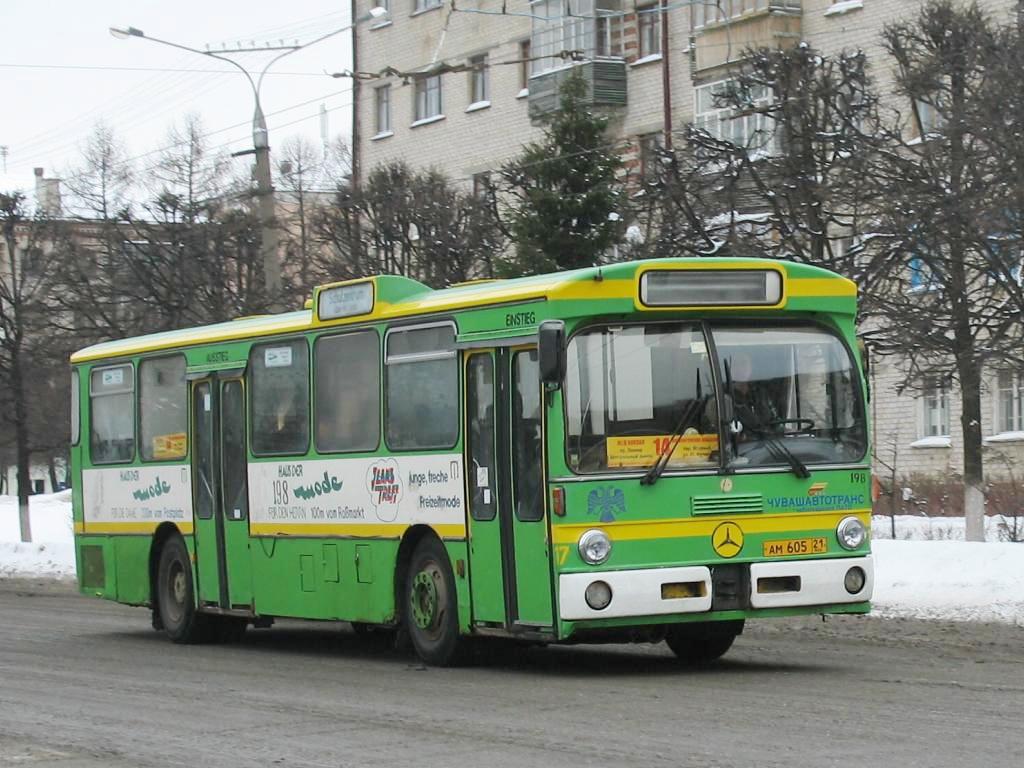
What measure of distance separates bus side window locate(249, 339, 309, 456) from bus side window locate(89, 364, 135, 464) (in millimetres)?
2712

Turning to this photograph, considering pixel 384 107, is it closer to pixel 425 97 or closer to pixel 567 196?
pixel 425 97

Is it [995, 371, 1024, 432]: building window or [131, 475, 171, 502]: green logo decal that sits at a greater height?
[995, 371, 1024, 432]: building window

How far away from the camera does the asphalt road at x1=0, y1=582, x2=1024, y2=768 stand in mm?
Answer: 9383

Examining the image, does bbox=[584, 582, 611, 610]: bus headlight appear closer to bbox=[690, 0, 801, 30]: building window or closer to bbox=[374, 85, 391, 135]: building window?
bbox=[690, 0, 801, 30]: building window

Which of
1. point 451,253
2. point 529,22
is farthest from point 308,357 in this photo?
point 529,22

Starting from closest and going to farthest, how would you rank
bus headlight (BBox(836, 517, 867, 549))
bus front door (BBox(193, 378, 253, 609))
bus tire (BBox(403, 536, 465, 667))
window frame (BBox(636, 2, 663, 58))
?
bus headlight (BBox(836, 517, 867, 549)) → bus tire (BBox(403, 536, 465, 667)) → bus front door (BBox(193, 378, 253, 609)) → window frame (BBox(636, 2, 663, 58))

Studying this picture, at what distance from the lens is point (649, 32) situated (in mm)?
47344

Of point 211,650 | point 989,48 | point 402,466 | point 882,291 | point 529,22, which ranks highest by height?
point 529,22

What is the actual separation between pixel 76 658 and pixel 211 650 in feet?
5.56

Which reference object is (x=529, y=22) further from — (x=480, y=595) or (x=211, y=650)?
(x=480, y=595)

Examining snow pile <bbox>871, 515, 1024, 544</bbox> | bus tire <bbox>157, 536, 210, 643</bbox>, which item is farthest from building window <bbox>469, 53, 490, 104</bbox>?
bus tire <bbox>157, 536, 210, 643</bbox>

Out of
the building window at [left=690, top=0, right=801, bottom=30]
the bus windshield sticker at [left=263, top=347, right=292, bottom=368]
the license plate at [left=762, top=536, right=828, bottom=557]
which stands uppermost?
the building window at [left=690, top=0, right=801, bottom=30]

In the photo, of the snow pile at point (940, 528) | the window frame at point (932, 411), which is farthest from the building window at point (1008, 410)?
the snow pile at point (940, 528)

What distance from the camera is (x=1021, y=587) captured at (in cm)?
1777
